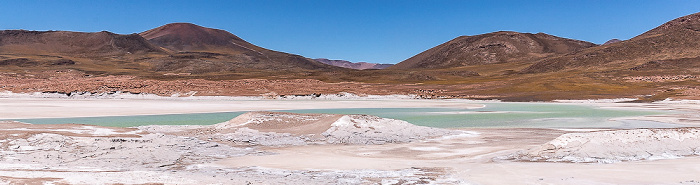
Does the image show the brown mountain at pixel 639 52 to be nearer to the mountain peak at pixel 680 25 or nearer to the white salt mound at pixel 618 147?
the mountain peak at pixel 680 25

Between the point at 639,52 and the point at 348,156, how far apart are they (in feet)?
513

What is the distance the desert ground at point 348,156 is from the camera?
1245 centimetres

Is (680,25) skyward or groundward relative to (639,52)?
skyward

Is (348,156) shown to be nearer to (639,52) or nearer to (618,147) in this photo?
(618,147)

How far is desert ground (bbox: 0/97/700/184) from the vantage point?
40.9ft

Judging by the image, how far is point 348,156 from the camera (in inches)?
681

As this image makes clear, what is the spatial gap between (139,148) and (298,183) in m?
7.09

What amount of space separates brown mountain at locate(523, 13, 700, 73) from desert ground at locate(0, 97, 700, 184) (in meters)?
129

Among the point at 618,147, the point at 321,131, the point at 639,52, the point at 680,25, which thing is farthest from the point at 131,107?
A: the point at 680,25

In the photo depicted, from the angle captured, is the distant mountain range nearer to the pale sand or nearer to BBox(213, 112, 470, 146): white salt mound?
the pale sand

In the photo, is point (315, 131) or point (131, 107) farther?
point (131, 107)

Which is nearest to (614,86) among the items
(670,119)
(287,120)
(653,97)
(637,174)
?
(653,97)

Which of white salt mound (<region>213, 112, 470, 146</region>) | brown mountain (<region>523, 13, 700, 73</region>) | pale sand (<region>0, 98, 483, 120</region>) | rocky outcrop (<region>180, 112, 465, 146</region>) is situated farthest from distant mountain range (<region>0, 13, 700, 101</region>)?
rocky outcrop (<region>180, 112, 465, 146</region>)

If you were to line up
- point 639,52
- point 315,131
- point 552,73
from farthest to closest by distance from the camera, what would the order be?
point 639,52
point 552,73
point 315,131
